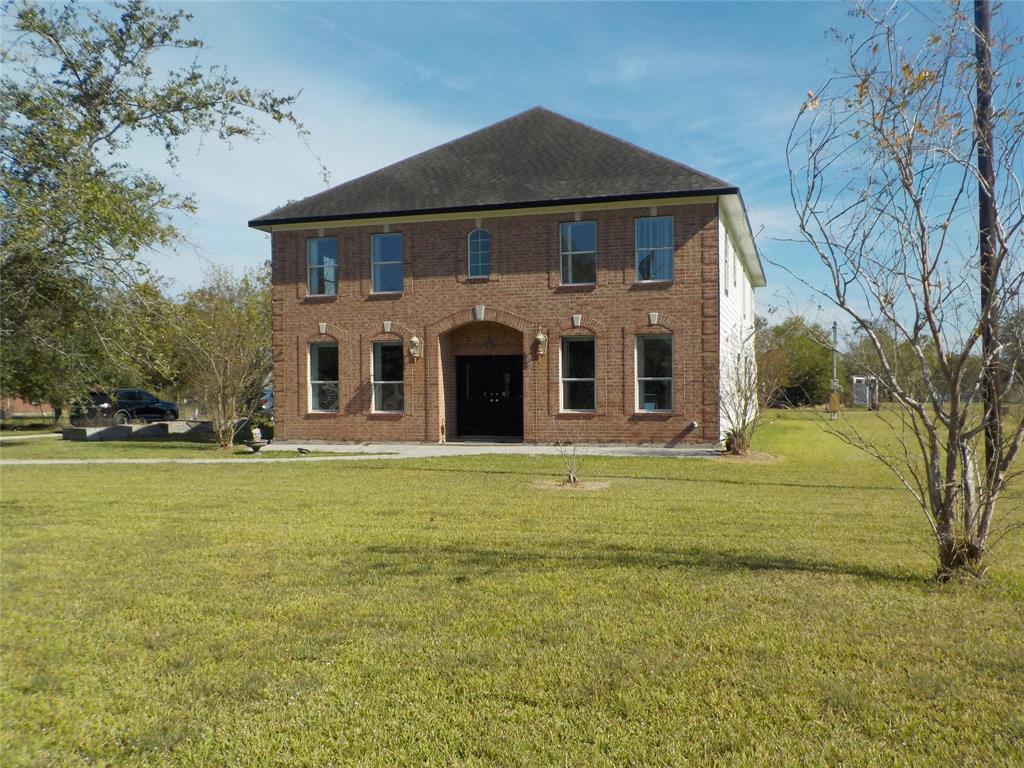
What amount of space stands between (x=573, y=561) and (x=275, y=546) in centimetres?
287

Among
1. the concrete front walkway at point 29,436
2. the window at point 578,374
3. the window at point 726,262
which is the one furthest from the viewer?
the concrete front walkway at point 29,436

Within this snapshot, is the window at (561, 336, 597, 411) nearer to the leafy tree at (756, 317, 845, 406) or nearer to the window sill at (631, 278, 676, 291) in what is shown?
the window sill at (631, 278, 676, 291)

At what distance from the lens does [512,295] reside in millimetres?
20562

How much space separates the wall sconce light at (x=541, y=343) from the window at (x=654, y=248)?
2731 mm

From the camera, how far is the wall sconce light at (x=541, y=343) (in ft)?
66.2

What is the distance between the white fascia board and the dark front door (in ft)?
22.2

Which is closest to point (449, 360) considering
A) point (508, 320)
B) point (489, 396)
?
point (489, 396)

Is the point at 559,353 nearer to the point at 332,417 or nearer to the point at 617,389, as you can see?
the point at 617,389

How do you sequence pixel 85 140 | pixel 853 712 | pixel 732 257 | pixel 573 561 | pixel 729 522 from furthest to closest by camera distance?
pixel 732 257 < pixel 729 522 < pixel 85 140 < pixel 573 561 < pixel 853 712

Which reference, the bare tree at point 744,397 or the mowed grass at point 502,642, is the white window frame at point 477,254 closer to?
the bare tree at point 744,397

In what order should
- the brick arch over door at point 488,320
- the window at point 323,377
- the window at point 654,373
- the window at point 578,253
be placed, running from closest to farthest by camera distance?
the window at point 654,373, the window at point 578,253, the brick arch over door at point 488,320, the window at point 323,377

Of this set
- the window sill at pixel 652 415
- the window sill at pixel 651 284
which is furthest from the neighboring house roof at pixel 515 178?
the window sill at pixel 652 415

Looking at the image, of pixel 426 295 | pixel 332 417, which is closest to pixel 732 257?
pixel 426 295

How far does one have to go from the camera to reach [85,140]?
7.56 m
